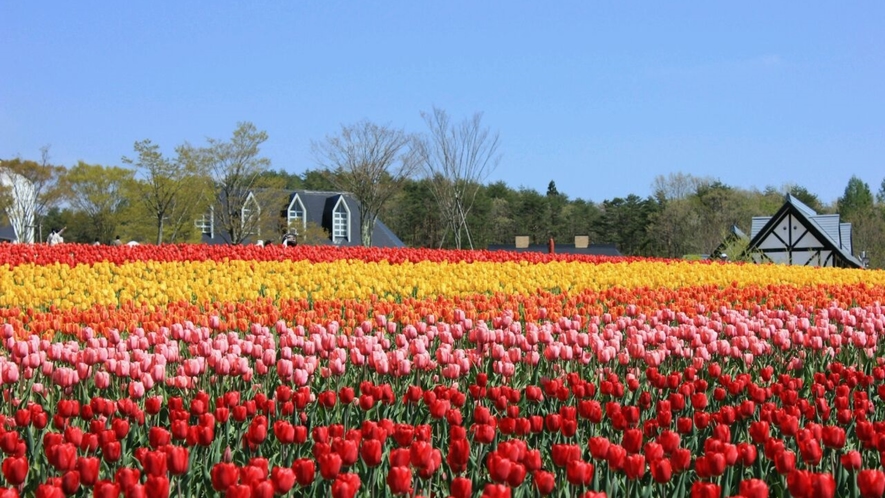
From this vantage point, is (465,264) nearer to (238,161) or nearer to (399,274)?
(399,274)

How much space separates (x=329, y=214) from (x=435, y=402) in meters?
53.5

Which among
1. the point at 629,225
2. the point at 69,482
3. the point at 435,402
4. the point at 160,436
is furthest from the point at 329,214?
the point at 69,482

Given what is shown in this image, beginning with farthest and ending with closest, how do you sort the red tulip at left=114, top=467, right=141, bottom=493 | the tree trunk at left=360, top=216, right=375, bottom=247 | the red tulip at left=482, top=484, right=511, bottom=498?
1. the tree trunk at left=360, top=216, right=375, bottom=247
2. the red tulip at left=114, top=467, right=141, bottom=493
3. the red tulip at left=482, top=484, right=511, bottom=498

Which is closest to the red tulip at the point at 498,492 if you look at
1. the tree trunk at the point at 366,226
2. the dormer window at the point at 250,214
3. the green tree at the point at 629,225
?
the tree trunk at the point at 366,226

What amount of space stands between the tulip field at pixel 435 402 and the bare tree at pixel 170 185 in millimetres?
35975

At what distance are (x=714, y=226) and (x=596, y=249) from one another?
9560 millimetres

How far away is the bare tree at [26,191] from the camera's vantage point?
45.8 metres

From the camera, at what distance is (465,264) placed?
560 inches

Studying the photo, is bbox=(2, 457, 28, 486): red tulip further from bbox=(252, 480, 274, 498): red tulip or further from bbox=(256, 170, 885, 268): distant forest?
bbox=(256, 170, 885, 268): distant forest

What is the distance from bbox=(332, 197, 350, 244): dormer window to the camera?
56.6 m

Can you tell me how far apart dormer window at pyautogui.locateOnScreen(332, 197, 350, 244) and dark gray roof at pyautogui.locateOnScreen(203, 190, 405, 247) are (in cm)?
18

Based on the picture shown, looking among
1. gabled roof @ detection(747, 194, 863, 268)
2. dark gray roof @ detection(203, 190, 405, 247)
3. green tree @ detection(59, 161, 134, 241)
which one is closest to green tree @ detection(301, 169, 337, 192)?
dark gray roof @ detection(203, 190, 405, 247)

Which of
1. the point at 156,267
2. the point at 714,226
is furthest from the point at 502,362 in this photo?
the point at 714,226

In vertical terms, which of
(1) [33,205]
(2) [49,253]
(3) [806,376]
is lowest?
(3) [806,376]
